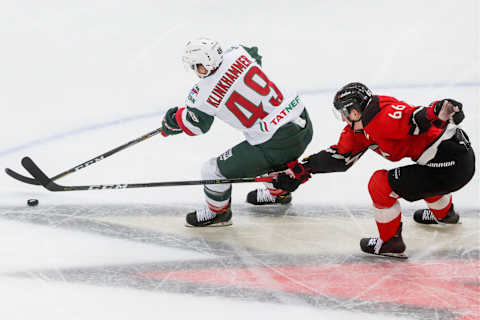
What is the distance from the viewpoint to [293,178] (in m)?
3.05

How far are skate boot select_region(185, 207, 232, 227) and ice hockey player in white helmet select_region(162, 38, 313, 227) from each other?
0.07 m

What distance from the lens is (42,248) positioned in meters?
3.08

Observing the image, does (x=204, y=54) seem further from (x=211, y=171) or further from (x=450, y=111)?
(x=450, y=111)

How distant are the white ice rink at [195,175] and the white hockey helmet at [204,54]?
0.90 meters

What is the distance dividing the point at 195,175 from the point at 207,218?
0.65m

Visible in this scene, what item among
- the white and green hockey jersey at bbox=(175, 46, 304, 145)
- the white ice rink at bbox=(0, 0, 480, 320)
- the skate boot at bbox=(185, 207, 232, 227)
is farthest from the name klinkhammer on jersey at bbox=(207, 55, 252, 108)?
the white ice rink at bbox=(0, 0, 480, 320)

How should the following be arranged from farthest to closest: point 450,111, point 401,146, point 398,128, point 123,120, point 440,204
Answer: point 123,120
point 440,204
point 401,146
point 398,128
point 450,111

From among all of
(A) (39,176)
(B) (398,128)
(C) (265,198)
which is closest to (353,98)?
(B) (398,128)

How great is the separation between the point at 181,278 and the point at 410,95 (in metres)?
2.66

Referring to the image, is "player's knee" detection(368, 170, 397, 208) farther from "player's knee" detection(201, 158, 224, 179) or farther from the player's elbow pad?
"player's knee" detection(201, 158, 224, 179)

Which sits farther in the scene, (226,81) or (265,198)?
(265,198)

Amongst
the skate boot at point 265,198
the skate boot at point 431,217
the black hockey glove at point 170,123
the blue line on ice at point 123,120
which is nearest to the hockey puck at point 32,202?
the blue line on ice at point 123,120

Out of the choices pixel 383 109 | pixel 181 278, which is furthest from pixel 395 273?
pixel 181 278

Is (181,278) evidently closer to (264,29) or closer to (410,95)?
(410,95)
